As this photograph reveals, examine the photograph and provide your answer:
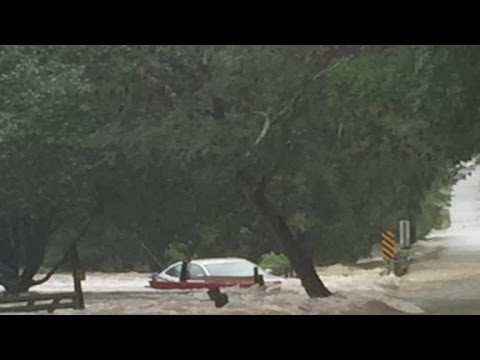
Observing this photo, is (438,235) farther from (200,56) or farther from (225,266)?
(200,56)

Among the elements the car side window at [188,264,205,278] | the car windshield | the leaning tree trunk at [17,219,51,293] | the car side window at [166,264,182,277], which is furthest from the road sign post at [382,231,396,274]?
the leaning tree trunk at [17,219,51,293]

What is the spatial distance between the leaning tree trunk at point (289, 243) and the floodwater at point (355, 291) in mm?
56

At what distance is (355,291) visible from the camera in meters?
7.66

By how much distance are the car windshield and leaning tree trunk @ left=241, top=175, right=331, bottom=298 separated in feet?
0.84

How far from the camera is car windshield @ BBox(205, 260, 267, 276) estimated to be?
7711 millimetres

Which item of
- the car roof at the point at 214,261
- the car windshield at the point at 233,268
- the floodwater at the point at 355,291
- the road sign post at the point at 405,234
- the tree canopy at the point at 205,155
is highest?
the tree canopy at the point at 205,155

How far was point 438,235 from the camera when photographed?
7660 millimetres

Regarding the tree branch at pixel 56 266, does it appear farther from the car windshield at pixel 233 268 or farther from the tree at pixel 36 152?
the car windshield at pixel 233 268

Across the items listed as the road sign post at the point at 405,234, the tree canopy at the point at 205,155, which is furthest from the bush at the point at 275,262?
the road sign post at the point at 405,234

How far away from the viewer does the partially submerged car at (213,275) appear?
7.71 meters

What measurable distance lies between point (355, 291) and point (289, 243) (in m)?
0.59

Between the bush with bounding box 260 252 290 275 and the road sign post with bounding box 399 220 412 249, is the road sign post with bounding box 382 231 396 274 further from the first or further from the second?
the bush with bounding box 260 252 290 275

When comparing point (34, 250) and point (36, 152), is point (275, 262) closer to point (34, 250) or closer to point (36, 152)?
point (34, 250)
